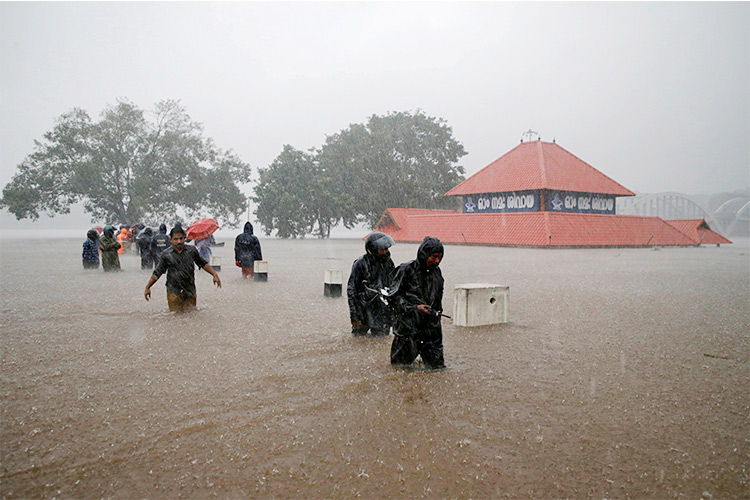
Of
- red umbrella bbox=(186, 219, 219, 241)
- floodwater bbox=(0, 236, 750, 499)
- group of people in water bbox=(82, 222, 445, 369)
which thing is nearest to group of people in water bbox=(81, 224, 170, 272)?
red umbrella bbox=(186, 219, 219, 241)

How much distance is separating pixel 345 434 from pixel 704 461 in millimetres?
2234

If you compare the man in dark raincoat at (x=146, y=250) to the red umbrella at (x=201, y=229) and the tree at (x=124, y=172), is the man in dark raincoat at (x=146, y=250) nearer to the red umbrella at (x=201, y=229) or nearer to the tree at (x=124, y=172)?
the red umbrella at (x=201, y=229)

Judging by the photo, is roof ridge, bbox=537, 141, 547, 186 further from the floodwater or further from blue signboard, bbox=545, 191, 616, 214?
the floodwater

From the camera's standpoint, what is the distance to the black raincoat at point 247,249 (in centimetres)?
1341

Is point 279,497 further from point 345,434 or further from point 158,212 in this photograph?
point 158,212

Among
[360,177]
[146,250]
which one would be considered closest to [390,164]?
[360,177]

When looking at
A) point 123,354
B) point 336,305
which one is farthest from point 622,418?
point 336,305

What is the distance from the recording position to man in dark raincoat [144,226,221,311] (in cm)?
806

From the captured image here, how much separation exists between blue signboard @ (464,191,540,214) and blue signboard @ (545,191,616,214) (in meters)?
1.09

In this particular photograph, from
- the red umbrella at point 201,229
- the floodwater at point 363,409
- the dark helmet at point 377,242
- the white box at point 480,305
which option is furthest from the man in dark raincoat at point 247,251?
the dark helmet at point 377,242

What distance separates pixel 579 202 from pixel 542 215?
800 cm

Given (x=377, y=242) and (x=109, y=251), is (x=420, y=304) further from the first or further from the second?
(x=109, y=251)

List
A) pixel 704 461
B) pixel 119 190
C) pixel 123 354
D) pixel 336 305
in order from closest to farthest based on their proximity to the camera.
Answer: pixel 704 461
pixel 123 354
pixel 336 305
pixel 119 190

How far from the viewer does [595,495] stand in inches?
110
